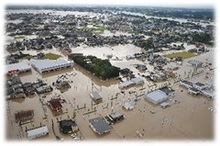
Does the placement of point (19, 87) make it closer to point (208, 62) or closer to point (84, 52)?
point (84, 52)

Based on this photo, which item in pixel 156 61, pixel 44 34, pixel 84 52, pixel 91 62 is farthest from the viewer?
pixel 44 34

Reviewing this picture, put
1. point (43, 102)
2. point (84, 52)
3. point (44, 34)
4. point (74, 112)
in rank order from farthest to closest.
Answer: point (44, 34)
point (84, 52)
point (43, 102)
point (74, 112)

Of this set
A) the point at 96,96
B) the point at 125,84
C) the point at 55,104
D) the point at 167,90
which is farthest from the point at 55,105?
the point at 167,90

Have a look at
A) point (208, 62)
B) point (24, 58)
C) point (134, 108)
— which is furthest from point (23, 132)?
Result: point (208, 62)

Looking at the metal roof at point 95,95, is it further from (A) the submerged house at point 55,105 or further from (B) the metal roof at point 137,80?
(B) the metal roof at point 137,80

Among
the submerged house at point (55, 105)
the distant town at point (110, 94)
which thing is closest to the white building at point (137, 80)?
the distant town at point (110, 94)

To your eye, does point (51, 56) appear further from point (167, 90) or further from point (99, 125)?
point (99, 125)
